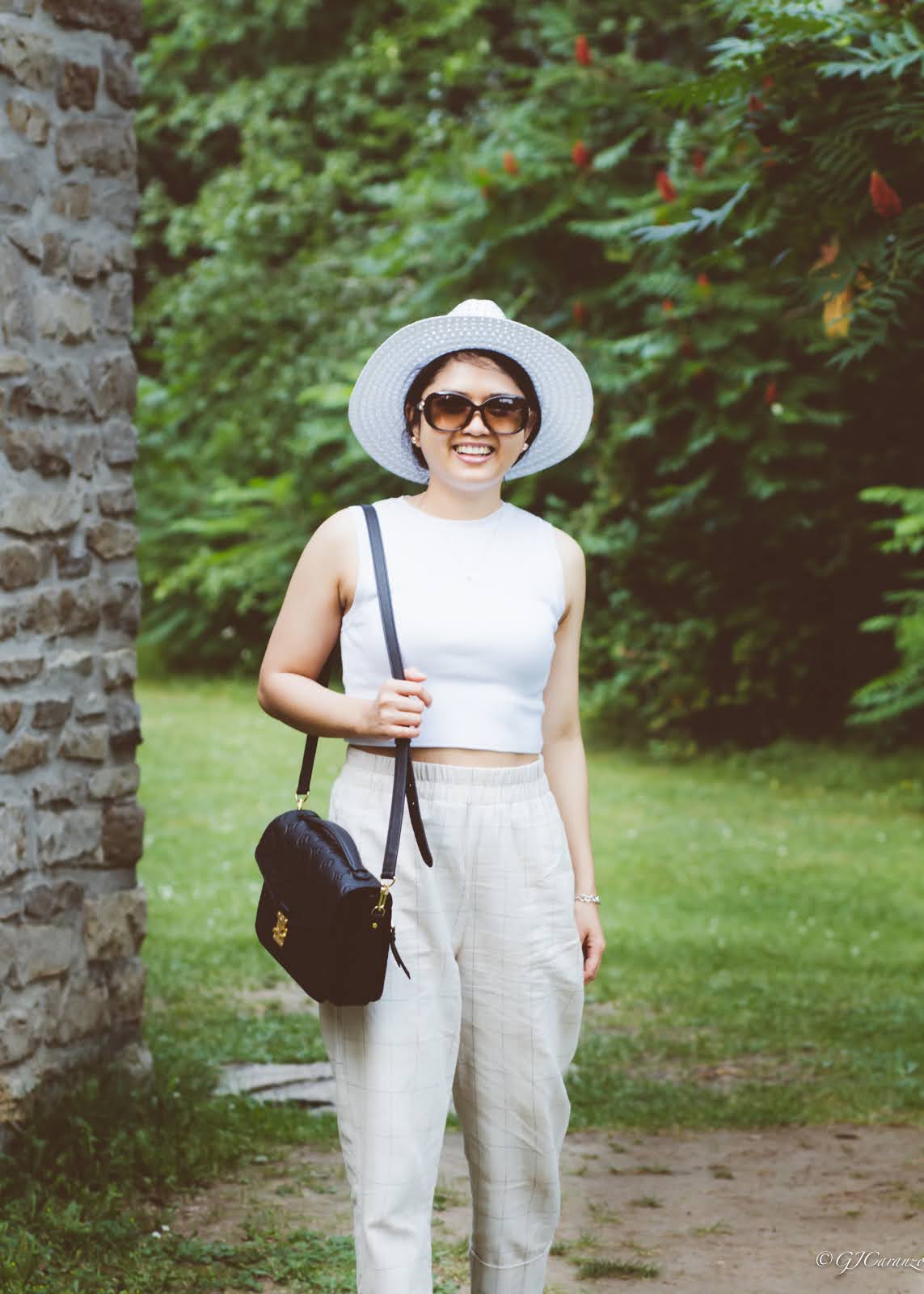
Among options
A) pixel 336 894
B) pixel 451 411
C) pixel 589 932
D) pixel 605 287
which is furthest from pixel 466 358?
pixel 605 287

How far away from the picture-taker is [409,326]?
316 cm

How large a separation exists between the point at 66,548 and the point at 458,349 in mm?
2115

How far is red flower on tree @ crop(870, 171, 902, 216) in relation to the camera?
4633mm

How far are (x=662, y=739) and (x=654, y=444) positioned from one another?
2906 millimetres

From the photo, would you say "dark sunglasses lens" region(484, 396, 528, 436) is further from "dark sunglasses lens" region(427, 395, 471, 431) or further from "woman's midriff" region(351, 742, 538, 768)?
"woman's midriff" region(351, 742, 538, 768)

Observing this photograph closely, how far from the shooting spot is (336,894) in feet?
9.25

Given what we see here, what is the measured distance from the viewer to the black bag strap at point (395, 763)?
9.58 feet

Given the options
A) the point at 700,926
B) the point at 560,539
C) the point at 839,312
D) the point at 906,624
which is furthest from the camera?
the point at 906,624

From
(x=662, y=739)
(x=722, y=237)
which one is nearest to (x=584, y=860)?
(x=722, y=237)

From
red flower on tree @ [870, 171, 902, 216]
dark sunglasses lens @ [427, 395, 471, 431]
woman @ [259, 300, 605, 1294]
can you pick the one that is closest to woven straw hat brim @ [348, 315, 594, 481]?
woman @ [259, 300, 605, 1294]

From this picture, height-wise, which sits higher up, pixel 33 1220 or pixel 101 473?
pixel 101 473

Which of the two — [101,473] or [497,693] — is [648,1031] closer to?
[101,473]

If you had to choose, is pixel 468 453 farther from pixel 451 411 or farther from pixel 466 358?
pixel 466 358

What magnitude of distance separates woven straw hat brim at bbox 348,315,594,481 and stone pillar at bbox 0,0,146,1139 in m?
Answer: 1.67
